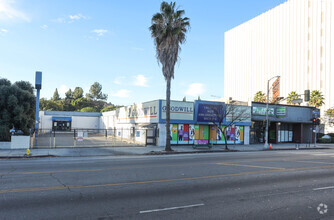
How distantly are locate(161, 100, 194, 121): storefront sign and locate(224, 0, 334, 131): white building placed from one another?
2159 inches

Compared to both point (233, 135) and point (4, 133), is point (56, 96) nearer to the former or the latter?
point (4, 133)

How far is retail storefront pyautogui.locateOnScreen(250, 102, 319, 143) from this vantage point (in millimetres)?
37062

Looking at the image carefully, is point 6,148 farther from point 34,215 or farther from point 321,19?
point 321,19

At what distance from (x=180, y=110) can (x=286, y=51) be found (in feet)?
252

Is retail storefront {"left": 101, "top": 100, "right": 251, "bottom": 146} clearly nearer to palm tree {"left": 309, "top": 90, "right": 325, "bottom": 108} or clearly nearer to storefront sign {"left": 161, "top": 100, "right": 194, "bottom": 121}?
storefront sign {"left": 161, "top": 100, "right": 194, "bottom": 121}

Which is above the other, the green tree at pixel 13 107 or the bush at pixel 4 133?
the green tree at pixel 13 107

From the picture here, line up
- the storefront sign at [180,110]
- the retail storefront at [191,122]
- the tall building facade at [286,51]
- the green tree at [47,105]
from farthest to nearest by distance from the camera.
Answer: the green tree at [47,105], the tall building facade at [286,51], the storefront sign at [180,110], the retail storefront at [191,122]

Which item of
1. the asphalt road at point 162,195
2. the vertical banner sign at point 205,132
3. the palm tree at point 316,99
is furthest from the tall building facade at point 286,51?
the asphalt road at point 162,195

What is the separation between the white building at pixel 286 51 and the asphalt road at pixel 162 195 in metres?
74.3

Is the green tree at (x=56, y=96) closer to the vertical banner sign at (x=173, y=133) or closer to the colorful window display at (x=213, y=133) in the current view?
the vertical banner sign at (x=173, y=133)

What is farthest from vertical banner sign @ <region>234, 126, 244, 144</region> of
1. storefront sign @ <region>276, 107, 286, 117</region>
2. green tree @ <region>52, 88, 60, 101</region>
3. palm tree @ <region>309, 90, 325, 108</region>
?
green tree @ <region>52, 88, 60, 101</region>

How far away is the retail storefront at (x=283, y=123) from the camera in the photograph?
122 feet

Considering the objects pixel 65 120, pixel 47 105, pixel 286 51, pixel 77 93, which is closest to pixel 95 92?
pixel 77 93

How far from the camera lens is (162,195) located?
314 inches
